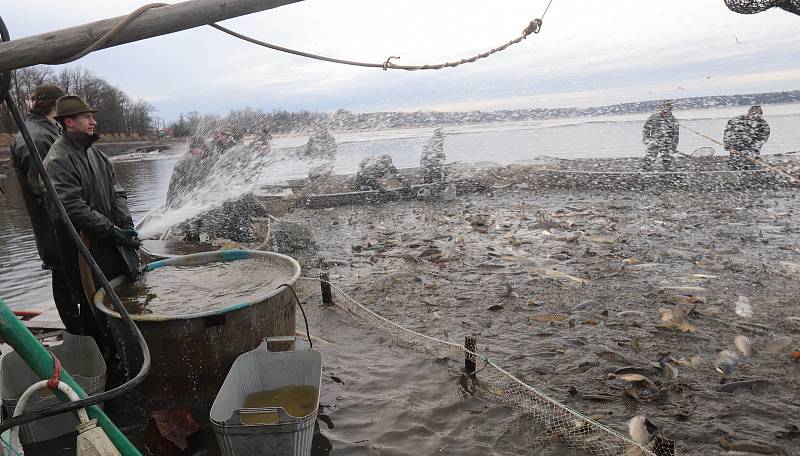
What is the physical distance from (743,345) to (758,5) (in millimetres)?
3573

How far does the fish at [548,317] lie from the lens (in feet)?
18.2

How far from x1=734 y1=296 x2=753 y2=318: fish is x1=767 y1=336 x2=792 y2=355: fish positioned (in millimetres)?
601

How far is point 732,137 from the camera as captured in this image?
15016mm

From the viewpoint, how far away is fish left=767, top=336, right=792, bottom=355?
182 inches

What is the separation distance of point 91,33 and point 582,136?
36.4m

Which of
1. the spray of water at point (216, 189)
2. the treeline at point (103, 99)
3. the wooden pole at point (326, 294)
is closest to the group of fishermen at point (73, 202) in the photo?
the wooden pole at point (326, 294)

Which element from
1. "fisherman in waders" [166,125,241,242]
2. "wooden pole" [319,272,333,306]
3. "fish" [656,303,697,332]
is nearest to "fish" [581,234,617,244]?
"fish" [656,303,697,332]

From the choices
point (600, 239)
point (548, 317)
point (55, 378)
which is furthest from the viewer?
point (600, 239)

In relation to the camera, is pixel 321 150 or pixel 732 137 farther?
pixel 321 150

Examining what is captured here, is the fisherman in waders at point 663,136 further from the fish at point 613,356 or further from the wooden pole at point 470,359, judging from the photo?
the wooden pole at point 470,359

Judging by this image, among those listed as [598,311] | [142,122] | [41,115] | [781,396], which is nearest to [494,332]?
[598,311]

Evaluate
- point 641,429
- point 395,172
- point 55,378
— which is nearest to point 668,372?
point 641,429

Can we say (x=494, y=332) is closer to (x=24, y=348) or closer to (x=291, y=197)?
(x=24, y=348)

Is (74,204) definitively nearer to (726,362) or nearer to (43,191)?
(43,191)
